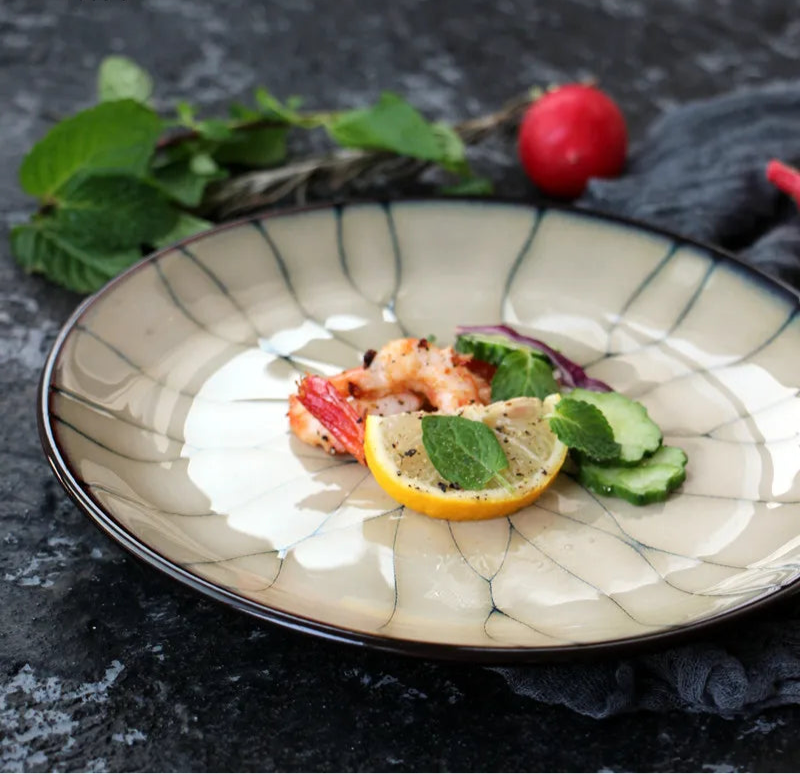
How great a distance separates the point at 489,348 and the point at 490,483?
42 cm

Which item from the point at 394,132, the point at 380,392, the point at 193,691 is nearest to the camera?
the point at 193,691

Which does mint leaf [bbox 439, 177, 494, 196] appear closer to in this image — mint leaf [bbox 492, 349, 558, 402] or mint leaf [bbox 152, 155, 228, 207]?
mint leaf [bbox 152, 155, 228, 207]

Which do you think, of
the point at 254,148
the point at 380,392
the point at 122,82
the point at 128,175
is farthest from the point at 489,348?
the point at 122,82

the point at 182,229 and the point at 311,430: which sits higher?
the point at 311,430

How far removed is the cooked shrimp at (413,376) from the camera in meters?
2.23

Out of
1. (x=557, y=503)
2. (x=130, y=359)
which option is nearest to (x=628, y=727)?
(x=557, y=503)

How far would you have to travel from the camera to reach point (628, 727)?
1746 mm

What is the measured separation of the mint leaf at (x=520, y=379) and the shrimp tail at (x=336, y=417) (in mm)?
312

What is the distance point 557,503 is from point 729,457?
16.1 inches

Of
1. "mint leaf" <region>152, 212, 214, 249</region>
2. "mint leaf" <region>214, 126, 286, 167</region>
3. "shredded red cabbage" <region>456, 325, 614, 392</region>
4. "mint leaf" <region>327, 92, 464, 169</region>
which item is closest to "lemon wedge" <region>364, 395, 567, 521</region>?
"shredded red cabbage" <region>456, 325, 614, 392</region>

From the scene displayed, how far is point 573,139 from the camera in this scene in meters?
3.30

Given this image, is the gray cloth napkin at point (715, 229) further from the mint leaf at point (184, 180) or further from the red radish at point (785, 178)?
the mint leaf at point (184, 180)

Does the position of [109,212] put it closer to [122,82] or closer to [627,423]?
[122,82]

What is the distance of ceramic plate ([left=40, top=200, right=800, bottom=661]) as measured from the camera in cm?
184
